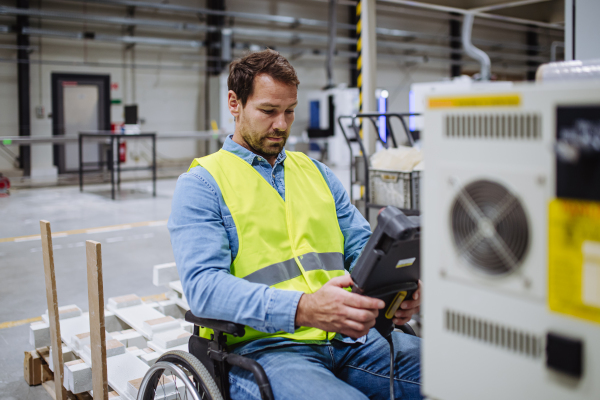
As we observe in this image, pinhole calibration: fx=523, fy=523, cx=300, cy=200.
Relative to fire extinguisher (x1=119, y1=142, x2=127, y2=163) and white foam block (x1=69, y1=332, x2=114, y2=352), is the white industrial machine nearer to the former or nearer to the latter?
white foam block (x1=69, y1=332, x2=114, y2=352)

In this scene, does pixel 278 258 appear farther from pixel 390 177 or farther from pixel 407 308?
pixel 390 177

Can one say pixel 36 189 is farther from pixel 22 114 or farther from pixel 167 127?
pixel 167 127

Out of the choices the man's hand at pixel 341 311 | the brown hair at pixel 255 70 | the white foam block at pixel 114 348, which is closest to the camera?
the man's hand at pixel 341 311

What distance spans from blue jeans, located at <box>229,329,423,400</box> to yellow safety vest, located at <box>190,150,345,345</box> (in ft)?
0.14

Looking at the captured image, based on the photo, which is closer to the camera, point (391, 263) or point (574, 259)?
point (574, 259)

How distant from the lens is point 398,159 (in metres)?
3.55

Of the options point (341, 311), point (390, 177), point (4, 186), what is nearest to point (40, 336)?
point (341, 311)

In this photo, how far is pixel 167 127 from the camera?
42.9 ft

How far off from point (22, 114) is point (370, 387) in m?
11.5

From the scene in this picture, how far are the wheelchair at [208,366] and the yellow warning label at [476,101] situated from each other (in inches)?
31.1

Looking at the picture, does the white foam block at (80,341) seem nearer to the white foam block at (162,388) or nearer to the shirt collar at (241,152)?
the white foam block at (162,388)

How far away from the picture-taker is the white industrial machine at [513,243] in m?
0.64

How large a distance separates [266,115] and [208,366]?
76 centimetres

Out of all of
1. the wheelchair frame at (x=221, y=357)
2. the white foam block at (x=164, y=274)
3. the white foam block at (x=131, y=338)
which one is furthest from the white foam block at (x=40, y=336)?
the wheelchair frame at (x=221, y=357)
